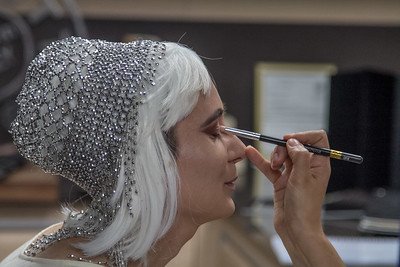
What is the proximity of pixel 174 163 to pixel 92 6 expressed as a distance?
5.38ft

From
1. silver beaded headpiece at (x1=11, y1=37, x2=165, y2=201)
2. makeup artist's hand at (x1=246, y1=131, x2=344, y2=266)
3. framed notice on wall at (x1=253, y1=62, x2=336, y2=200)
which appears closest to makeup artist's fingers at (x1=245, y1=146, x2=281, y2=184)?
makeup artist's hand at (x1=246, y1=131, x2=344, y2=266)

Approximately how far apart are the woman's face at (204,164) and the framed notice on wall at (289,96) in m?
1.62

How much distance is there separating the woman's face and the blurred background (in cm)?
107

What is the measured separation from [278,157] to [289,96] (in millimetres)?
Answer: 1549

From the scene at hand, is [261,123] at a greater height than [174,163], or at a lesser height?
Answer: lesser

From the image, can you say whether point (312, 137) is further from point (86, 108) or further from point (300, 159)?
point (86, 108)

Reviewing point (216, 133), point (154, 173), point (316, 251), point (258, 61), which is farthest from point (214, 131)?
point (258, 61)

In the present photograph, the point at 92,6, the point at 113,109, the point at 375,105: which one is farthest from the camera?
the point at 92,6

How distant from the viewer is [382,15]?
2625 millimetres

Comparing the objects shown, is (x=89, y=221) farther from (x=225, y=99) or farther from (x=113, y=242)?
(x=225, y=99)

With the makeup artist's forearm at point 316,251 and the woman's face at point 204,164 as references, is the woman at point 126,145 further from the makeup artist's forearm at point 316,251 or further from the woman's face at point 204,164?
the makeup artist's forearm at point 316,251

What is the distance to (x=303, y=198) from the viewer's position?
3.76 feet

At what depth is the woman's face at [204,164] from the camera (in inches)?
40.9

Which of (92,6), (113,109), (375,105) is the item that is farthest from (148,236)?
(92,6)
